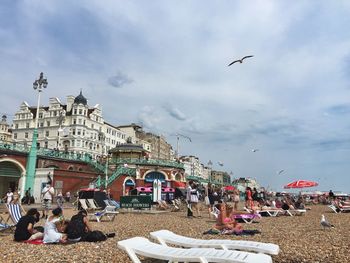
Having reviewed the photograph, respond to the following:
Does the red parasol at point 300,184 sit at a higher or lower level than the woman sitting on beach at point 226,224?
higher

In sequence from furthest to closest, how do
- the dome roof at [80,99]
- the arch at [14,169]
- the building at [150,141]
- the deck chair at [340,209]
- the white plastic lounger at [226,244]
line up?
the building at [150,141] < the dome roof at [80,99] < the arch at [14,169] < the deck chair at [340,209] < the white plastic lounger at [226,244]

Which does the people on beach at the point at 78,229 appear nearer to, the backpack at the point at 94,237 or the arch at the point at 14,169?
the backpack at the point at 94,237

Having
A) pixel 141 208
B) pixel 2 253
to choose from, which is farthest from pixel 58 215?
pixel 141 208

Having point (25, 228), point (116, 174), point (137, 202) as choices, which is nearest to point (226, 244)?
point (25, 228)

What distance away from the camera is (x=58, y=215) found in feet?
27.1

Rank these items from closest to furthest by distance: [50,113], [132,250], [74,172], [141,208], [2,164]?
[132,250] → [141,208] → [2,164] → [74,172] → [50,113]

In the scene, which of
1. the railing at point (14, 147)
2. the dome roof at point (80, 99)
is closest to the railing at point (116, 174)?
the railing at point (14, 147)

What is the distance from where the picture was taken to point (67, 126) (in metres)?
77.9

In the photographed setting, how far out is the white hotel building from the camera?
3049 inches

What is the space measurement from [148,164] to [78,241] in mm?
38563

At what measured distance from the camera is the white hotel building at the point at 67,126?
7744 cm

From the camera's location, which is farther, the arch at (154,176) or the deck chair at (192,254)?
the arch at (154,176)

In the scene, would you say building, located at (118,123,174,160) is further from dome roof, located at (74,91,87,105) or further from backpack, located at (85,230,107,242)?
backpack, located at (85,230,107,242)

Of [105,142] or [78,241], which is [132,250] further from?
[105,142]
